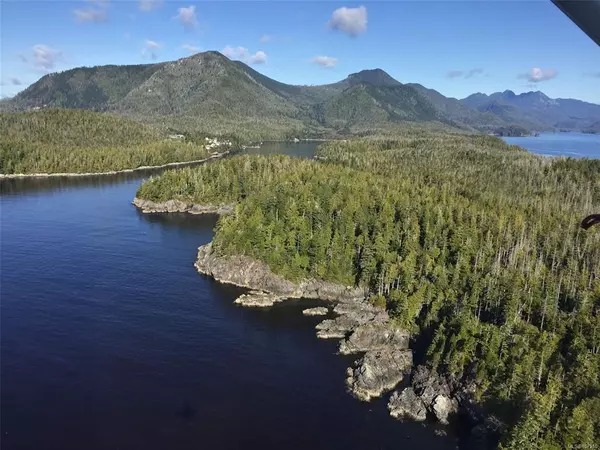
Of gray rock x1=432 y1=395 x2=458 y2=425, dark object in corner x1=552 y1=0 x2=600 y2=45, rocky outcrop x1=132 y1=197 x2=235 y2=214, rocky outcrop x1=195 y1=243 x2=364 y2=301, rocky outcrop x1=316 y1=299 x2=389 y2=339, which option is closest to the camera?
dark object in corner x1=552 y1=0 x2=600 y2=45

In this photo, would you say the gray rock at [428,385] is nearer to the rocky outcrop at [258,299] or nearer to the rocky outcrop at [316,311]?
the rocky outcrop at [316,311]

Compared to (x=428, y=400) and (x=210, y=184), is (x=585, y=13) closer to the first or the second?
(x=428, y=400)

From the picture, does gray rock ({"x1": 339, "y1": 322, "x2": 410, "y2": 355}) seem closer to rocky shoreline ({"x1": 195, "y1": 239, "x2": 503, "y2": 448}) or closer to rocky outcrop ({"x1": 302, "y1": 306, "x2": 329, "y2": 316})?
rocky shoreline ({"x1": 195, "y1": 239, "x2": 503, "y2": 448})

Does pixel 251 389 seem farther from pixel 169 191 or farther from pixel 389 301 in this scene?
pixel 169 191

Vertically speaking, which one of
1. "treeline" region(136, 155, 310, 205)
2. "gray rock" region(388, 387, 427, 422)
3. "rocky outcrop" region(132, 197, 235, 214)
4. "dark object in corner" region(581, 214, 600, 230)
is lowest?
"gray rock" region(388, 387, 427, 422)

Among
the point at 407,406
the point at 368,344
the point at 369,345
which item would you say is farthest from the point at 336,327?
the point at 407,406

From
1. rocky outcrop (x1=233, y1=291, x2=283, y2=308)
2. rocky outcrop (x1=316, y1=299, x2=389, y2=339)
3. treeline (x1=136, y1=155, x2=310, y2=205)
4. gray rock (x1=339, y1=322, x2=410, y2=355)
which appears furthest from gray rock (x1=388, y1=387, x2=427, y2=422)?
treeline (x1=136, y1=155, x2=310, y2=205)

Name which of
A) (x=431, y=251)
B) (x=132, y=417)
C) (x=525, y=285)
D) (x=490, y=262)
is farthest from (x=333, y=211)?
(x=132, y=417)
